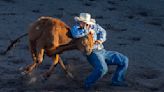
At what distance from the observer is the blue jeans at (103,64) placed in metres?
7.90

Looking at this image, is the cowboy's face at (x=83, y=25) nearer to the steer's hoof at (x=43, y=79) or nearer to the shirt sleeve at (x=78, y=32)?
the shirt sleeve at (x=78, y=32)

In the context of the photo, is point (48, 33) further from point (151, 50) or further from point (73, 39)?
point (151, 50)

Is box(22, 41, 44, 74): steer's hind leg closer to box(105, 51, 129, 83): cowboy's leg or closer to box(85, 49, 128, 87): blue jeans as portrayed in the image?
box(85, 49, 128, 87): blue jeans

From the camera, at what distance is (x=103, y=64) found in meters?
7.91

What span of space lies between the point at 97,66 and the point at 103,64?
89 mm

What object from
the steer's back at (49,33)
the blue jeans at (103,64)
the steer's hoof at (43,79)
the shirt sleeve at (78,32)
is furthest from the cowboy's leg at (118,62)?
the steer's hoof at (43,79)

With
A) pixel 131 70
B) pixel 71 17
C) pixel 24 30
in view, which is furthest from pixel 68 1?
pixel 131 70

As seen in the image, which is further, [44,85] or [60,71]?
[60,71]

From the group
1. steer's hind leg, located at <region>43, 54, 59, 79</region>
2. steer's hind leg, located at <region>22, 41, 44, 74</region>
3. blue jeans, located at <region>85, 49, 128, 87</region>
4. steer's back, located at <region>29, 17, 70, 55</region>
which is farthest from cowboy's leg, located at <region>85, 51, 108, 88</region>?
steer's hind leg, located at <region>22, 41, 44, 74</region>

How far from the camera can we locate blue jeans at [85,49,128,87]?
25.9 ft

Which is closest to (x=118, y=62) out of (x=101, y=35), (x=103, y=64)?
(x=103, y=64)

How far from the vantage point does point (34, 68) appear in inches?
324

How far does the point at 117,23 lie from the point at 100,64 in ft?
15.6

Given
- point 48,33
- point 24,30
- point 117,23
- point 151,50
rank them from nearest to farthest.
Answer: point 48,33 → point 151,50 → point 24,30 → point 117,23
